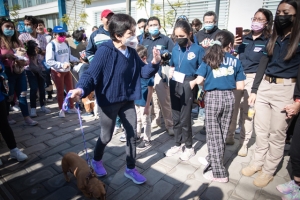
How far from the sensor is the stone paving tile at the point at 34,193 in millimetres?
2438

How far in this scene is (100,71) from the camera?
223 centimetres

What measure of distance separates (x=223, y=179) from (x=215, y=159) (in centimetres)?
31

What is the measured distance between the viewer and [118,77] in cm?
230

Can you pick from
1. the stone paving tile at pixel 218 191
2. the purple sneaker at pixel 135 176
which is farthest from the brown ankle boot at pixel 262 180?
the purple sneaker at pixel 135 176

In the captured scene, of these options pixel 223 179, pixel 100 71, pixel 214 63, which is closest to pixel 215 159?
pixel 223 179

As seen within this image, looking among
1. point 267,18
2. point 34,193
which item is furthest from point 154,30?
point 34,193

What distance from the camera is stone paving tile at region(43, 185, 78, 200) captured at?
2432 mm

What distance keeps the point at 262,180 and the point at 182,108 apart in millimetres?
1425

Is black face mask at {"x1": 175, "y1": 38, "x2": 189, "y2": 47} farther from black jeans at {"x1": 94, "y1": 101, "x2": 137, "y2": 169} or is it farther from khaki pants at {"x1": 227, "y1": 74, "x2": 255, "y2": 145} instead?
khaki pants at {"x1": 227, "y1": 74, "x2": 255, "y2": 145}

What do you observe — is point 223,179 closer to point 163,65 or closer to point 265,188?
point 265,188

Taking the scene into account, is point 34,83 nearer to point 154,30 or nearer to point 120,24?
point 154,30

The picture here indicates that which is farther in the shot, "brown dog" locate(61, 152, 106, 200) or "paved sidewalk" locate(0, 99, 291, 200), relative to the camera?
"paved sidewalk" locate(0, 99, 291, 200)

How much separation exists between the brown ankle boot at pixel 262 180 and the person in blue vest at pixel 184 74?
0.98 m

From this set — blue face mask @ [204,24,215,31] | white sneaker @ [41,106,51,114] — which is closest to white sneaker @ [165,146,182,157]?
blue face mask @ [204,24,215,31]
